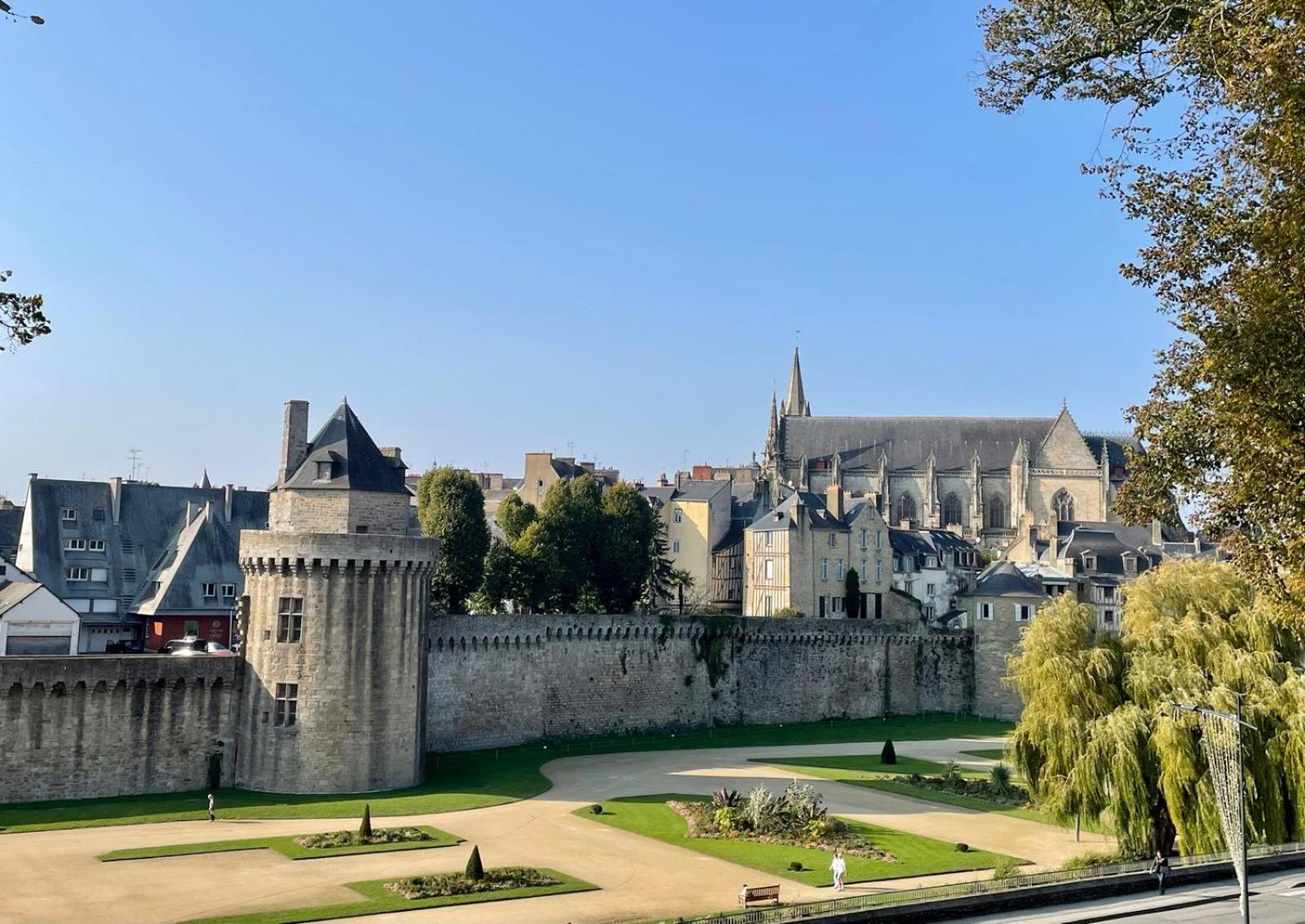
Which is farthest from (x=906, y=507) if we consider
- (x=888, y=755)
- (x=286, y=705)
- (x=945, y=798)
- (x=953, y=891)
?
(x=953, y=891)

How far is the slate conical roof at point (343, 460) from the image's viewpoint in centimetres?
3850

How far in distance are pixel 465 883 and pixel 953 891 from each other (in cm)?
1044

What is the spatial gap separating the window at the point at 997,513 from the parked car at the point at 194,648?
68.6m

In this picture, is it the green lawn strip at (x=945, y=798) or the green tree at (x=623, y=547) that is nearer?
the green lawn strip at (x=945, y=798)

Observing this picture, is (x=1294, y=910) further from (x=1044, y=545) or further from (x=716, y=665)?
(x=1044, y=545)

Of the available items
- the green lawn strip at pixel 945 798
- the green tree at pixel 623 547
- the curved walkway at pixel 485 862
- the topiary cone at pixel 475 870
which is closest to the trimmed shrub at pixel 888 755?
the green lawn strip at pixel 945 798

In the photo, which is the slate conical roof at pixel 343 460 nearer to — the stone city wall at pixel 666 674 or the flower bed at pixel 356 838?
the stone city wall at pixel 666 674

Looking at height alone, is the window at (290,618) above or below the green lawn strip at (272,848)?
above

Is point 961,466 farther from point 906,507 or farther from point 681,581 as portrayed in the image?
point 681,581

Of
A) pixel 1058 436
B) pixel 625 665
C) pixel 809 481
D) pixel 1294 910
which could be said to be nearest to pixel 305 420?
pixel 625 665

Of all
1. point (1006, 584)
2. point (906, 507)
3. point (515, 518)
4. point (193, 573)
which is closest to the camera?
point (193, 573)

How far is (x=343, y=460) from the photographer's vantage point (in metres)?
38.7

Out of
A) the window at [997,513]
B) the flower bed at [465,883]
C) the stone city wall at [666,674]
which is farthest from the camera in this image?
the window at [997,513]

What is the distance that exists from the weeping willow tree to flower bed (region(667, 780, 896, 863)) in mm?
5345
